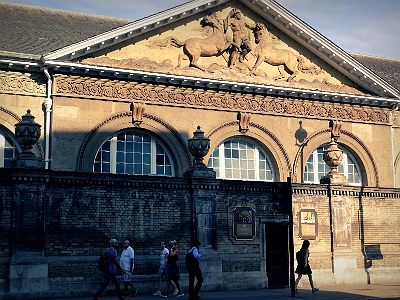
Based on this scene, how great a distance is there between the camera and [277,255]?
67.4 feet

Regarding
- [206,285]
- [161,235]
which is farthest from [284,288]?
[161,235]

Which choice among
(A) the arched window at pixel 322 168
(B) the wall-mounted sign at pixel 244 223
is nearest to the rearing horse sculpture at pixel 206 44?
(A) the arched window at pixel 322 168

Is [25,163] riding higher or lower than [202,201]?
higher

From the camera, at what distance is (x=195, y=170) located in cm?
1895

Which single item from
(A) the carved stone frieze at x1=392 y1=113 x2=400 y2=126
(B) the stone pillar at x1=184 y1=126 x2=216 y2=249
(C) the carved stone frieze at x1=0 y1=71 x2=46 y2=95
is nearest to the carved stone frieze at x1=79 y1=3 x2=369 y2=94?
(C) the carved stone frieze at x1=0 y1=71 x2=46 y2=95

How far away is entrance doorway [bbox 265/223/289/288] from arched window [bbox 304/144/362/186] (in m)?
7.85

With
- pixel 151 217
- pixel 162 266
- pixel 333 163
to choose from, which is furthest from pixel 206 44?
pixel 162 266

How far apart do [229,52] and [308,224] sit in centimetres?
912

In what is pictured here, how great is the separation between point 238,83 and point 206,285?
34.1ft

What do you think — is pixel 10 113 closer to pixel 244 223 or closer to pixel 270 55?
pixel 244 223

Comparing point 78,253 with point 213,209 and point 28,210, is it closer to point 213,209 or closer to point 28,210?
point 28,210

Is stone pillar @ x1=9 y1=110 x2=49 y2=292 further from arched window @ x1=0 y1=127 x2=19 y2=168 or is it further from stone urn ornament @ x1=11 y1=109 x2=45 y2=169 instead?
arched window @ x1=0 y1=127 x2=19 y2=168

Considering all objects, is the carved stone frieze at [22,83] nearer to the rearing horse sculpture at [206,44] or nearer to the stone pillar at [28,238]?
the rearing horse sculpture at [206,44]

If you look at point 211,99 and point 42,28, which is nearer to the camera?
point 211,99
